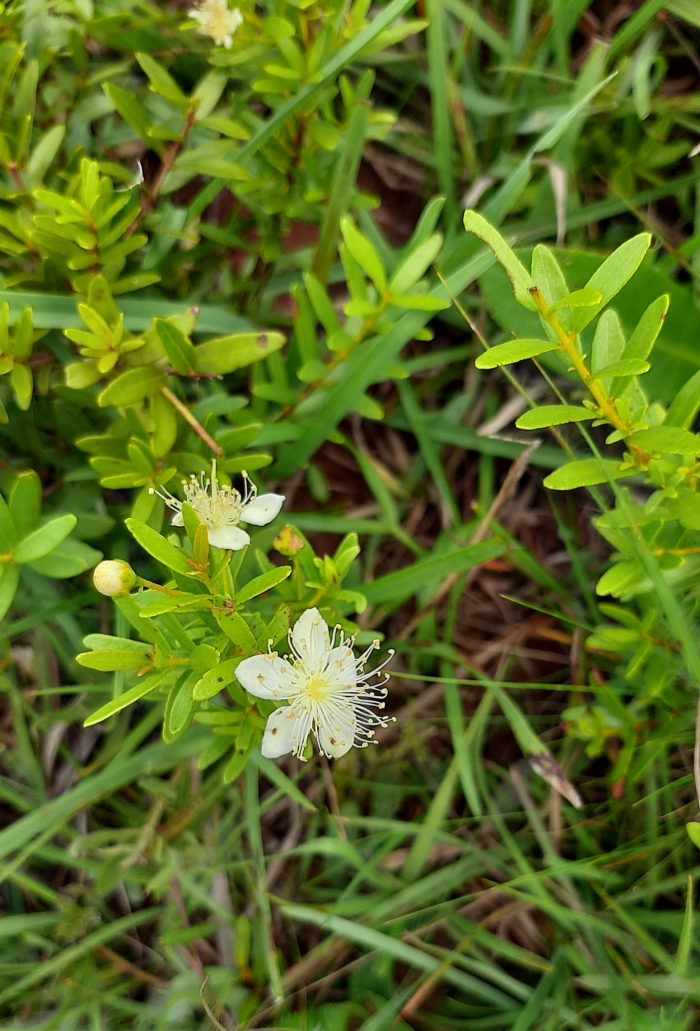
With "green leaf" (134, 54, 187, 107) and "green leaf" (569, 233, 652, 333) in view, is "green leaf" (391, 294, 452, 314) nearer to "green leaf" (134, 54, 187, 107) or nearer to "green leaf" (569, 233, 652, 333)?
"green leaf" (569, 233, 652, 333)

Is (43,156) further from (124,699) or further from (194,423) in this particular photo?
(124,699)

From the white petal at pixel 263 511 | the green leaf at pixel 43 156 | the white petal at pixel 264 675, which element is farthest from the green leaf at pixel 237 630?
the green leaf at pixel 43 156

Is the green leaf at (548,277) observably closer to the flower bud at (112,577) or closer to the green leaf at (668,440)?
the green leaf at (668,440)

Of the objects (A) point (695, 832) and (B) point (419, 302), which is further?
(B) point (419, 302)

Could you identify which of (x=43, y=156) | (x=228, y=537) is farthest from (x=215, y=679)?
(x=43, y=156)

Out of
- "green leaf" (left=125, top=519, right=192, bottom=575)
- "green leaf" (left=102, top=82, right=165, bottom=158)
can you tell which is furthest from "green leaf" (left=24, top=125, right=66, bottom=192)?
"green leaf" (left=125, top=519, right=192, bottom=575)

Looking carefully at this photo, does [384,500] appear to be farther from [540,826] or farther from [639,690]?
[540,826]
